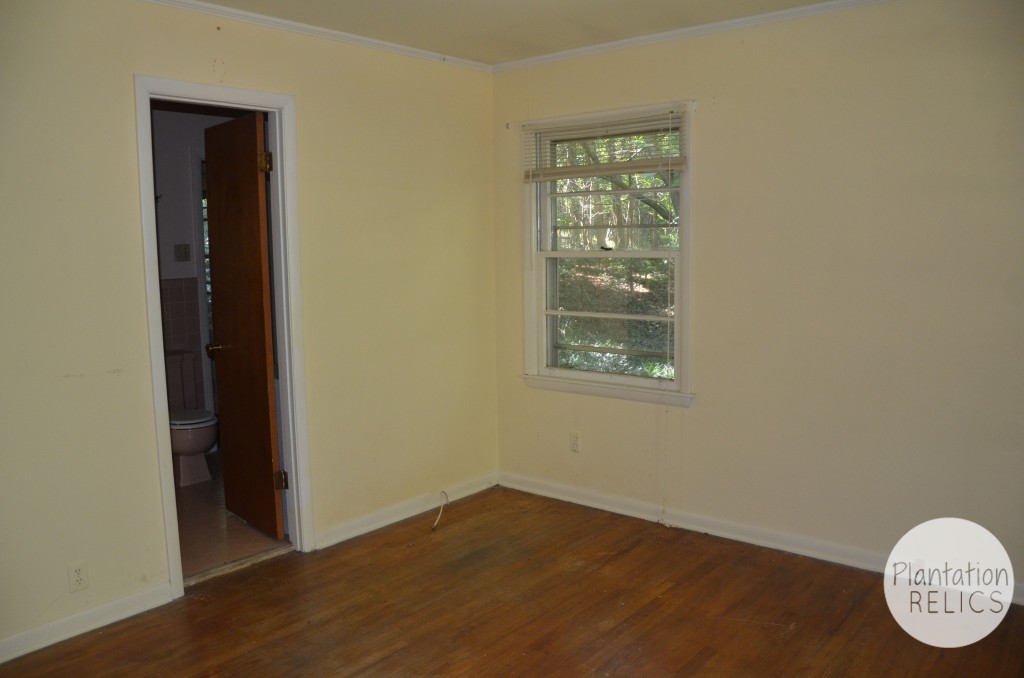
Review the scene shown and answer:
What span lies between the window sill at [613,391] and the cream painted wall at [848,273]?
68 mm

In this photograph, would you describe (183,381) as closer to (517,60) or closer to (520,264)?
(520,264)

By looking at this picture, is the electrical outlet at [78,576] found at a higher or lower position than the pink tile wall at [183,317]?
lower

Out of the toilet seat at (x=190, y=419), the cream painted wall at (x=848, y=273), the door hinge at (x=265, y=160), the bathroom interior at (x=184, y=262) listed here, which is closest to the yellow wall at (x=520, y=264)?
the cream painted wall at (x=848, y=273)

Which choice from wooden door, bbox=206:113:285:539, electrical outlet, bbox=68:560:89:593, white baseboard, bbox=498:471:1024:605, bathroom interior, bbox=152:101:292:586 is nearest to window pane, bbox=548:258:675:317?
white baseboard, bbox=498:471:1024:605

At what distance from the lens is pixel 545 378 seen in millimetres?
4680

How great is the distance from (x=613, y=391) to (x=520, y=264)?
3.15 ft

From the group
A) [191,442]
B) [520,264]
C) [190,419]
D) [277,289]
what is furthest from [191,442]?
[520,264]

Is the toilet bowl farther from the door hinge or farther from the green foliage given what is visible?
the green foliage

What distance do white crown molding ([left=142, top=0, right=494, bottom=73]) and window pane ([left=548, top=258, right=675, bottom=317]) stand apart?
1.27m

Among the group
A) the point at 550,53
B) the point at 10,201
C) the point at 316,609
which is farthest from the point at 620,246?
the point at 10,201

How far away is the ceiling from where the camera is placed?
340 cm

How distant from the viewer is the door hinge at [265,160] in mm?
3770

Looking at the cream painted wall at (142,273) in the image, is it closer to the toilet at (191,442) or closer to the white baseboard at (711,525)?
the white baseboard at (711,525)

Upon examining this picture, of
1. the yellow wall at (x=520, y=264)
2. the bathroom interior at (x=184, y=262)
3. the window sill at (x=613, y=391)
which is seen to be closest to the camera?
the yellow wall at (x=520, y=264)
